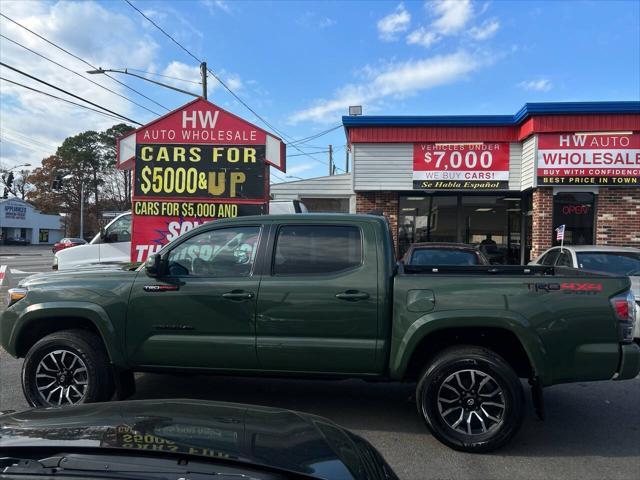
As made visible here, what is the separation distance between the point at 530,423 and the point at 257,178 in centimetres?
565

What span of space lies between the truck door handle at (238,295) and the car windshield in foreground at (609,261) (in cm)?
614

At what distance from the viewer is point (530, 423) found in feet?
15.5

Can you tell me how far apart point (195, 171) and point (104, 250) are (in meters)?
3.21

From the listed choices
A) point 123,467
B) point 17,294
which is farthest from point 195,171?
point 123,467

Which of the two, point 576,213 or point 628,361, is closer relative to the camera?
point 628,361

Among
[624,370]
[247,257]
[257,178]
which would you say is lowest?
[624,370]

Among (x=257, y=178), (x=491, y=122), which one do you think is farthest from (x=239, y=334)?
(x=491, y=122)

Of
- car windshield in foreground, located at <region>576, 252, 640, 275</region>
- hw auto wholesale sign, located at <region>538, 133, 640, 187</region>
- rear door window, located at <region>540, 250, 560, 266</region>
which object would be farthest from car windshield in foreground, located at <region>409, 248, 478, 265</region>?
hw auto wholesale sign, located at <region>538, 133, 640, 187</region>

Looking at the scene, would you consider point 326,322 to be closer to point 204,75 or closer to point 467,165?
point 467,165

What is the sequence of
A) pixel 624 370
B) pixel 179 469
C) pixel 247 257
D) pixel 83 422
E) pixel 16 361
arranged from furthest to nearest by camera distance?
pixel 16 361
pixel 247 257
pixel 624 370
pixel 83 422
pixel 179 469

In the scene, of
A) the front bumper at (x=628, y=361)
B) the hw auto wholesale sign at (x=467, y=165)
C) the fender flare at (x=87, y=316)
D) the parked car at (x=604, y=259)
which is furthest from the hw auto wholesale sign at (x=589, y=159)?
the fender flare at (x=87, y=316)

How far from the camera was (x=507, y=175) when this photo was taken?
14023 mm

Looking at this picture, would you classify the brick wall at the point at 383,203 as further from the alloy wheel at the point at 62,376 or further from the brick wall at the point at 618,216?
the alloy wheel at the point at 62,376

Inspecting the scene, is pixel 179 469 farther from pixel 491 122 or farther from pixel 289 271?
pixel 491 122
